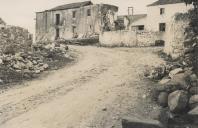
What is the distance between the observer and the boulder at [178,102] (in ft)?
43.3

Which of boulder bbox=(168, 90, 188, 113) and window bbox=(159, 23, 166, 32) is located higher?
window bbox=(159, 23, 166, 32)

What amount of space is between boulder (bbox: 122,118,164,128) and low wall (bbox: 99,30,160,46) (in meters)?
20.6

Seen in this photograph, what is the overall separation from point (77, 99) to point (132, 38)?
1823 centimetres

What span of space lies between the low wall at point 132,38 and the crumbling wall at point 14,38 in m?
12.6

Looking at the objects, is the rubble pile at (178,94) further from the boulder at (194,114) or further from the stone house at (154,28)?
the stone house at (154,28)

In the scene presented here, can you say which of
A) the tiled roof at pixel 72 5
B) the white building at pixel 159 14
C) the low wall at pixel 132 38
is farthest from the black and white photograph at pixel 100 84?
the tiled roof at pixel 72 5

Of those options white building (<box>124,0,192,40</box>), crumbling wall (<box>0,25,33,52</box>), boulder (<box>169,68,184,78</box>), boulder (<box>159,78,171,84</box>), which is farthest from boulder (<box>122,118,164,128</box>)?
white building (<box>124,0,192,40</box>)

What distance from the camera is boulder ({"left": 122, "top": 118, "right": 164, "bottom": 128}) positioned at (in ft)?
38.3

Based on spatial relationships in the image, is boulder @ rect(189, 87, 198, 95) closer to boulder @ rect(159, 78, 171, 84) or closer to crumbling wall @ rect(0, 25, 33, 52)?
boulder @ rect(159, 78, 171, 84)

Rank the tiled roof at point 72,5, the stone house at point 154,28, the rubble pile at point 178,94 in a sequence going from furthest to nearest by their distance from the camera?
1. the tiled roof at point 72,5
2. the stone house at point 154,28
3. the rubble pile at point 178,94

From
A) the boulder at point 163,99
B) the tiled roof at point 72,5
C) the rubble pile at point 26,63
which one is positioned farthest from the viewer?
the tiled roof at point 72,5

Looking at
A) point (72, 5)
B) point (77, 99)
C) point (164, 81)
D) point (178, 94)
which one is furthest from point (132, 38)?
point (178, 94)

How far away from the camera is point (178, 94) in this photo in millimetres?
13477

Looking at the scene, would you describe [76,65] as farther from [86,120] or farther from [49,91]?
[86,120]
